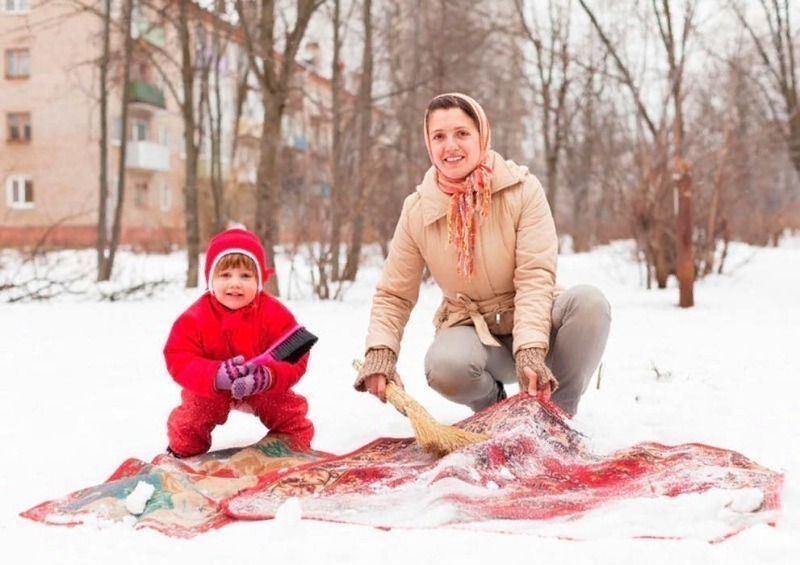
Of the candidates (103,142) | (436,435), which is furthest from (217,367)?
(103,142)

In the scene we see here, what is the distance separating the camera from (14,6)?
22.5 metres

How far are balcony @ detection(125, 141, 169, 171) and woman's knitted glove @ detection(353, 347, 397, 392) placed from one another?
21.8m

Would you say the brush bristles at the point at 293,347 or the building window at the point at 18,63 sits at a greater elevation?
the building window at the point at 18,63

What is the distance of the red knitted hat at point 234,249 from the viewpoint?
→ 2832 mm

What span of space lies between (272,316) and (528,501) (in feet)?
3.93

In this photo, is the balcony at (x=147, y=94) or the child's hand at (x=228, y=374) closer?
the child's hand at (x=228, y=374)

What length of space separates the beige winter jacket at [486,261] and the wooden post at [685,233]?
445 cm

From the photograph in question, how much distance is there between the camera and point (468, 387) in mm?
2850

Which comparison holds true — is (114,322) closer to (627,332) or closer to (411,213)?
(627,332)

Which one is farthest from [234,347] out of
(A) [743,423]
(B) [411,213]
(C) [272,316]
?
(A) [743,423]

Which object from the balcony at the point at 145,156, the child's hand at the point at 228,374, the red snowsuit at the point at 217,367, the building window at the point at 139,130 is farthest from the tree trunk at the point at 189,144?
the building window at the point at 139,130

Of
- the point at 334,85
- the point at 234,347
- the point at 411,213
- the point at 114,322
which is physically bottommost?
the point at 114,322

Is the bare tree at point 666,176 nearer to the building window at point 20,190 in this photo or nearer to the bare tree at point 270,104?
the bare tree at point 270,104

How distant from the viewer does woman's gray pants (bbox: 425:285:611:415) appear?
2797 mm
